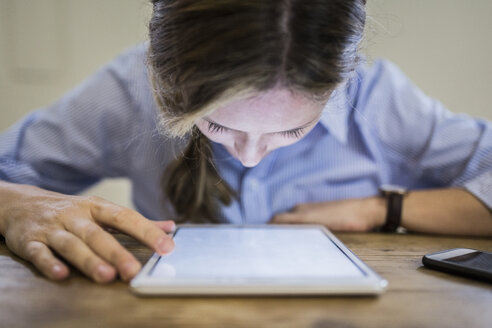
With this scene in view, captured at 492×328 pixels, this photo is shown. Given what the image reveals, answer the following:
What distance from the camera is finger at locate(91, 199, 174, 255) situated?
43 centimetres

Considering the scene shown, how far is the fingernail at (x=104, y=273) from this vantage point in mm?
377

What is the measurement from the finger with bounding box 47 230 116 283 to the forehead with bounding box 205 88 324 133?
206 millimetres

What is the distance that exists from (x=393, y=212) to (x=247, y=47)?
1.60 feet

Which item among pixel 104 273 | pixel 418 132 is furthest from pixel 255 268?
pixel 418 132

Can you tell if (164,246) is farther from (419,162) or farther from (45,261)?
(419,162)

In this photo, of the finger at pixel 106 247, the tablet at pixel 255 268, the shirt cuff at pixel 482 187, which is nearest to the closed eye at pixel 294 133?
the tablet at pixel 255 268

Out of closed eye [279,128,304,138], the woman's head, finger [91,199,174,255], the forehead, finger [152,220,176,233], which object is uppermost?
the woman's head

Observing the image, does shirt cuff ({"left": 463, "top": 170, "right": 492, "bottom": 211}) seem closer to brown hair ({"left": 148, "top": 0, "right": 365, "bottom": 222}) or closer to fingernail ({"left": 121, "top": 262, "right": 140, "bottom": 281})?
brown hair ({"left": 148, "top": 0, "right": 365, "bottom": 222})

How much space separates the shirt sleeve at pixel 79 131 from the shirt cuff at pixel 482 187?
2.28 ft

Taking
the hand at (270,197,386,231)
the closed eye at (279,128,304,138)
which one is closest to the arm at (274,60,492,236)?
the hand at (270,197,386,231)

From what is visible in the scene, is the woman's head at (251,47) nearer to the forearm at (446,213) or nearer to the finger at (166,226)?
the finger at (166,226)

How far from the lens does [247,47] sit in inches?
15.4

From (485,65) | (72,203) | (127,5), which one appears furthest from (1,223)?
(485,65)

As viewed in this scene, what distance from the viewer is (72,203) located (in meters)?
0.49
